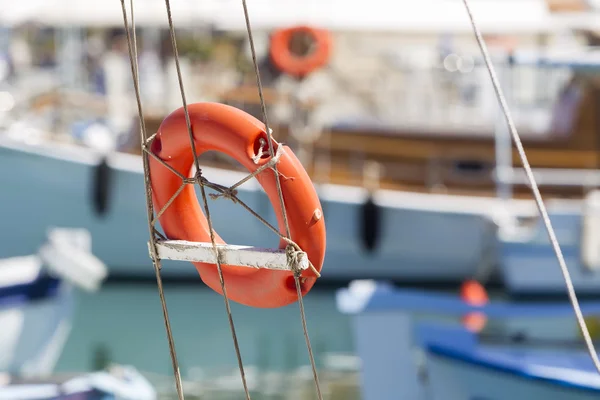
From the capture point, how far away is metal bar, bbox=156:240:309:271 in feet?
9.84

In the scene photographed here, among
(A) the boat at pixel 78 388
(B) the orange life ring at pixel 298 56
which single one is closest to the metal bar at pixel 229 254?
(A) the boat at pixel 78 388

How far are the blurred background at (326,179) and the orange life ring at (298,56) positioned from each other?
0.9 inches

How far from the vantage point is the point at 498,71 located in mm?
10703

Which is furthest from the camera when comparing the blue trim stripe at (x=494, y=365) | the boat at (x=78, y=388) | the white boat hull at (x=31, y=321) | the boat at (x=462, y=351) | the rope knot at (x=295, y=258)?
the white boat hull at (x=31, y=321)

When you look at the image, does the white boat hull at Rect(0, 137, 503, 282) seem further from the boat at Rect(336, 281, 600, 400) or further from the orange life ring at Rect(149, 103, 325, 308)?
the orange life ring at Rect(149, 103, 325, 308)

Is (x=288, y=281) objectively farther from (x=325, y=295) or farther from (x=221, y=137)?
(x=325, y=295)

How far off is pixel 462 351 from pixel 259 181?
298cm

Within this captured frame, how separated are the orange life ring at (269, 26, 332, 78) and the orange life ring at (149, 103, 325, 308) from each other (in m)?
7.27

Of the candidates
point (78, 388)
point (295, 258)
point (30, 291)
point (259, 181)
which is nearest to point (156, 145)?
point (259, 181)

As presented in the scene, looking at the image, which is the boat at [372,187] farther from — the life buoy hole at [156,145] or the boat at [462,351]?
the life buoy hole at [156,145]

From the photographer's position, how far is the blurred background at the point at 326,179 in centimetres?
919

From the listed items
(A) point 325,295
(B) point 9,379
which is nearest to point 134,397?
(B) point 9,379

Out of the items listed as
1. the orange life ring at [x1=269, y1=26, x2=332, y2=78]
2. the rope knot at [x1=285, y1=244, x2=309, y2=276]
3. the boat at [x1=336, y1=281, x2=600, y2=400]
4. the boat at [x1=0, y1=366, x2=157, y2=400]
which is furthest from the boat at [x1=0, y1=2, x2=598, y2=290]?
the rope knot at [x1=285, y1=244, x2=309, y2=276]

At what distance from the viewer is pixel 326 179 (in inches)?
425
